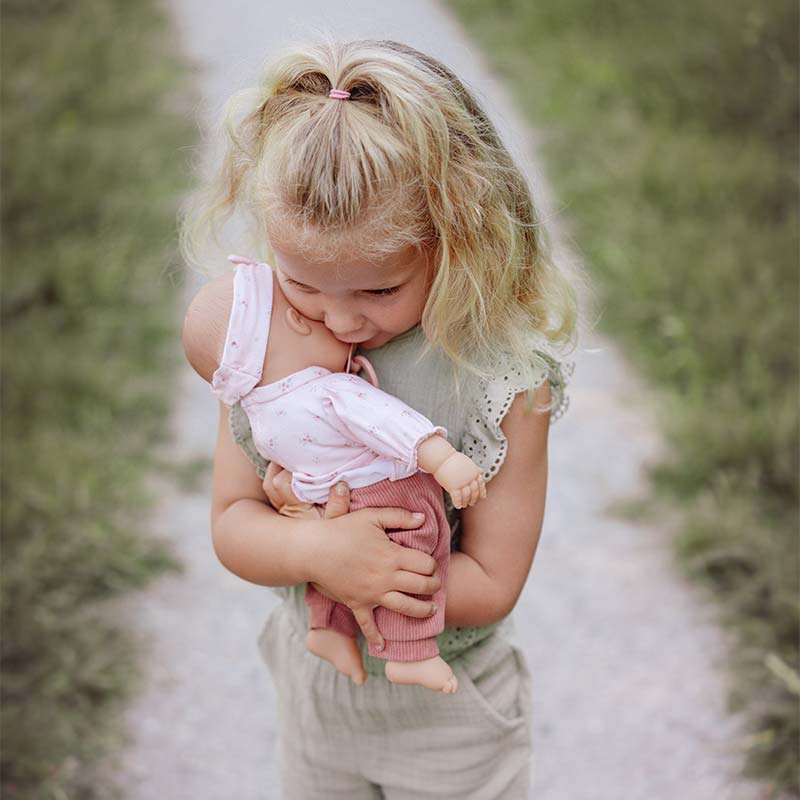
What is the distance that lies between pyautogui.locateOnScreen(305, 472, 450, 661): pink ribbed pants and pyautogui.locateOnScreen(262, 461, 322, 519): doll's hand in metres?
0.07

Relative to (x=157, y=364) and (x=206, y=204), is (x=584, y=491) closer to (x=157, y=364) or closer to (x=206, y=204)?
(x=157, y=364)

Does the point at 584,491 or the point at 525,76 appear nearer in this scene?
the point at 584,491

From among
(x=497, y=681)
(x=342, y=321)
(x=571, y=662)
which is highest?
(x=571, y=662)

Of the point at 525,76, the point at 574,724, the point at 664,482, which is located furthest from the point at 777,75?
the point at 574,724

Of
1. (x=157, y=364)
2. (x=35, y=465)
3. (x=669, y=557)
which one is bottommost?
(x=669, y=557)

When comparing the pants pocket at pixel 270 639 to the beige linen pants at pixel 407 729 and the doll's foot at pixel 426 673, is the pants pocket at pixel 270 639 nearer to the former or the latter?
the beige linen pants at pixel 407 729

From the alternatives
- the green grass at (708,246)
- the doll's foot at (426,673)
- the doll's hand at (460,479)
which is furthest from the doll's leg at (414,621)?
the green grass at (708,246)

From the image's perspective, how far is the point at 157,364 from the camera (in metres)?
4.19

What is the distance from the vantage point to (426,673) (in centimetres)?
135

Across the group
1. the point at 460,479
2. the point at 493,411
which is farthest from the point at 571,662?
the point at 460,479

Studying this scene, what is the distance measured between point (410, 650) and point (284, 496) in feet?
0.83

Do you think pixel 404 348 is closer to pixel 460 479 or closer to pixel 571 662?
pixel 460 479

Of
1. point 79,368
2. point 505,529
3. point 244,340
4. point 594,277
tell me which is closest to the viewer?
point 244,340

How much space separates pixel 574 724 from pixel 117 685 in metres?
1.15
